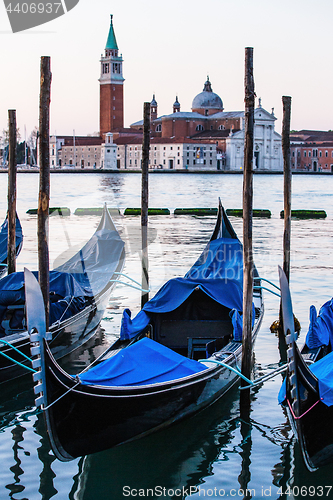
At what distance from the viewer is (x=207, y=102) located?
7156 cm

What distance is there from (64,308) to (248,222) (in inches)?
67.8

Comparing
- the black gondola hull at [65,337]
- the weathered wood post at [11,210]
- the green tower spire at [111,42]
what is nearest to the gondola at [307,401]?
the black gondola hull at [65,337]

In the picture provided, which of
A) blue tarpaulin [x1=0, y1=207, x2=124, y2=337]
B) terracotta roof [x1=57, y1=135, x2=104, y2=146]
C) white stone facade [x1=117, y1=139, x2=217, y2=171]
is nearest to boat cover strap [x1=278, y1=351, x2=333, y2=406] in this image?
blue tarpaulin [x1=0, y1=207, x2=124, y2=337]

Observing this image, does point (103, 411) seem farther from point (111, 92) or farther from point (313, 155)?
point (313, 155)

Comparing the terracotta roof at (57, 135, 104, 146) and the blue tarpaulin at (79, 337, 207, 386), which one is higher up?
the terracotta roof at (57, 135, 104, 146)

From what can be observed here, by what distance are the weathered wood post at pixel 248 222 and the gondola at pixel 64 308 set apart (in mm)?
1302

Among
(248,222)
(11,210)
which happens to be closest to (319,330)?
(248,222)

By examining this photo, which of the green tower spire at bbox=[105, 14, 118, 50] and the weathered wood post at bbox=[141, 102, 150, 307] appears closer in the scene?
the weathered wood post at bbox=[141, 102, 150, 307]

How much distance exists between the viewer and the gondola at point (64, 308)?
4.44m

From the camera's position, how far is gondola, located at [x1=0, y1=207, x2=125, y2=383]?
175 inches

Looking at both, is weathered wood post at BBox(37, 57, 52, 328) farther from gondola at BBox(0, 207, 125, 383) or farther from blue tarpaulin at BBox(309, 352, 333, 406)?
blue tarpaulin at BBox(309, 352, 333, 406)

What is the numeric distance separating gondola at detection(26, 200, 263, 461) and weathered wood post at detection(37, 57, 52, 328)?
2.13ft

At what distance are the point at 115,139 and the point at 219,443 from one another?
6689cm

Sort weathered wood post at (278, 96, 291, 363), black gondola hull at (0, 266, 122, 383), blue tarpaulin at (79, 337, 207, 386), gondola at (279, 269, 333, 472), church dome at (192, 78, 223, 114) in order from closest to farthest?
gondola at (279, 269, 333, 472) < blue tarpaulin at (79, 337, 207, 386) < black gondola hull at (0, 266, 122, 383) < weathered wood post at (278, 96, 291, 363) < church dome at (192, 78, 223, 114)
